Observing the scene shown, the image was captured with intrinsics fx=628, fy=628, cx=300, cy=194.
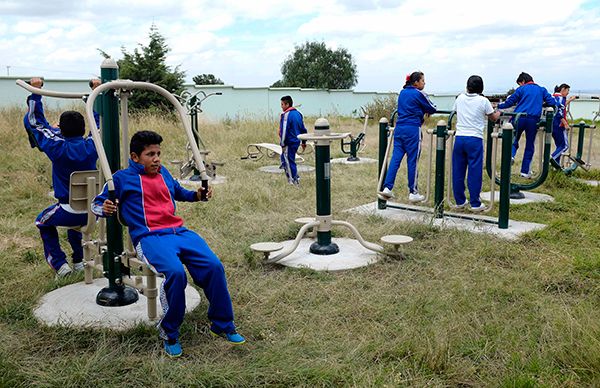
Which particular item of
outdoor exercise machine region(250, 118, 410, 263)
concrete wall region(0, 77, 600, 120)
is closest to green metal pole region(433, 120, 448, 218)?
outdoor exercise machine region(250, 118, 410, 263)

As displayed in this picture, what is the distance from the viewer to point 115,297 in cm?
406

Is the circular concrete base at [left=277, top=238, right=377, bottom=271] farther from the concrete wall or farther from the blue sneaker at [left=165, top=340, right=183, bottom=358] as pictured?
the concrete wall

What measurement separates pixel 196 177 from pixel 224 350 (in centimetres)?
677

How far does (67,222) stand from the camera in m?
4.48

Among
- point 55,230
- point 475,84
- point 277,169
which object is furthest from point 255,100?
point 55,230

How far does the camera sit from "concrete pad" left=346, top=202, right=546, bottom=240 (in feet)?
19.9

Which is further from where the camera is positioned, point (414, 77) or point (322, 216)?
point (414, 77)

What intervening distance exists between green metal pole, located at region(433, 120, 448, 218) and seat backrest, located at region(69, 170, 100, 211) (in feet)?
11.5

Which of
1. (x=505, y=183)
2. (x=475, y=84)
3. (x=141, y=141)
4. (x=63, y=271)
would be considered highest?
(x=475, y=84)

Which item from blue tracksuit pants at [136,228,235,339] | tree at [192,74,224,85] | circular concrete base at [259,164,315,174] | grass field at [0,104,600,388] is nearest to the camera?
grass field at [0,104,600,388]

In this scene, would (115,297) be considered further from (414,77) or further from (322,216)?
(414,77)

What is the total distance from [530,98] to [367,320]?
5830 mm

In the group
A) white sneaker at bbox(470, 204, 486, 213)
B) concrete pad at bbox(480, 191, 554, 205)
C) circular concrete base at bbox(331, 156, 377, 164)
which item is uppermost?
white sneaker at bbox(470, 204, 486, 213)

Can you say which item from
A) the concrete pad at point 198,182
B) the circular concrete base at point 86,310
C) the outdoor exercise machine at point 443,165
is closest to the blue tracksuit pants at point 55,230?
the circular concrete base at point 86,310
